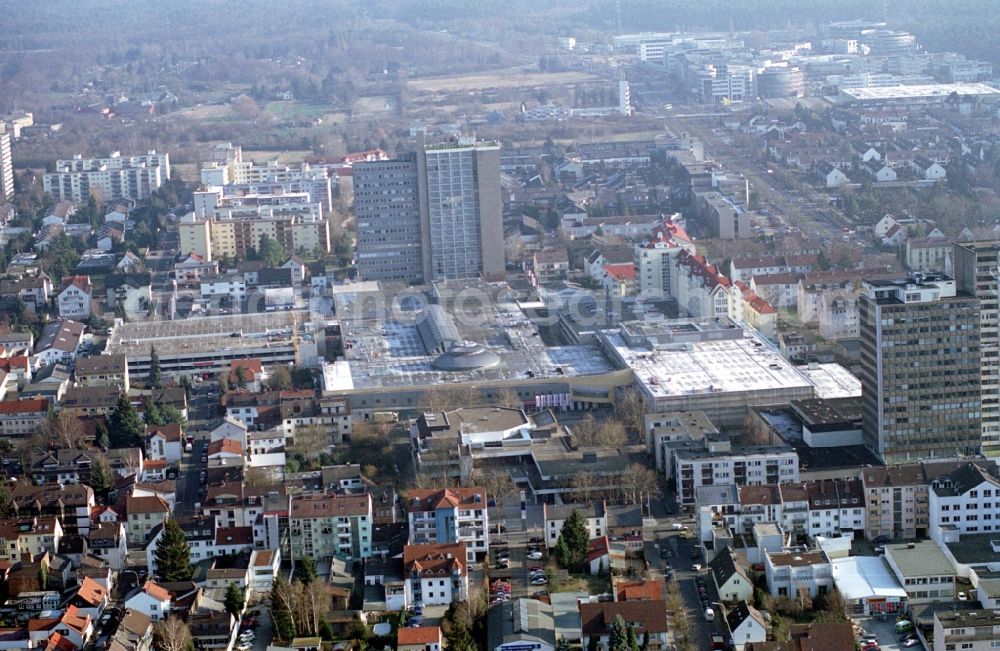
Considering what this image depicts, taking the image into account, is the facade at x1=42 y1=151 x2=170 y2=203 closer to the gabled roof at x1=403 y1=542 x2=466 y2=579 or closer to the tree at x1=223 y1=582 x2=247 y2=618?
the gabled roof at x1=403 y1=542 x2=466 y2=579

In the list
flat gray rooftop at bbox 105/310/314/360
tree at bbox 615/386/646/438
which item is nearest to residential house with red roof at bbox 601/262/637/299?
flat gray rooftop at bbox 105/310/314/360

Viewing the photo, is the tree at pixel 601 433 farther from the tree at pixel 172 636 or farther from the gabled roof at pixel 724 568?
the tree at pixel 172 636

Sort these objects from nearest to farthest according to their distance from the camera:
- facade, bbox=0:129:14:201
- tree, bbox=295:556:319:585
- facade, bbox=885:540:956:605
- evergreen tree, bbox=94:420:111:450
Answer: facade, bbox=885:540:956:605
tree, bbox=295:556:319:585
evergreen tree, bbox=94:420:111:450
facade, bbox=0:129:14:201

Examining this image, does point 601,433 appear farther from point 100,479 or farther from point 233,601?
point 233,601

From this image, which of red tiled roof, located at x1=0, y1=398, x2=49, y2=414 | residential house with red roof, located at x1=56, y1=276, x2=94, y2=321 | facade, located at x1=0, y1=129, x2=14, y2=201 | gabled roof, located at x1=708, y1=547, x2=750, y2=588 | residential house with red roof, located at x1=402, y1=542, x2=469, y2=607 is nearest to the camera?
gabled roof, located at x1=708, y1=547, x2=750, y2=588

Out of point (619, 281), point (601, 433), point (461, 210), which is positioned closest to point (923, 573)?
point (601, 433)

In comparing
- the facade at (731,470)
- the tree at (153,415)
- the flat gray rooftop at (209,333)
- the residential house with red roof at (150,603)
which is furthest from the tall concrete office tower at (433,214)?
the residential house with red roof at (150,603)
